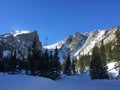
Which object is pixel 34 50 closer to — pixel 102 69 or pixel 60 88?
pixel 102 69

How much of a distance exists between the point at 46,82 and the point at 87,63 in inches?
3968

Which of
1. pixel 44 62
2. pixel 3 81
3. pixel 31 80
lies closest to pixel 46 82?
pixel 31 80

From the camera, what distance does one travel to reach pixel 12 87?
25125 millimetres

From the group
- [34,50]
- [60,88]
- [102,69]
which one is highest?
[34,50]

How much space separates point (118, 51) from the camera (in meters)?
44.8

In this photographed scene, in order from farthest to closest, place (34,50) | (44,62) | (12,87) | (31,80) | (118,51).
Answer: (44,62) < (34,50) < (118,51) < (31,80) < (12,87)

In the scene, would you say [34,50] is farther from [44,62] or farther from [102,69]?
[102,69]

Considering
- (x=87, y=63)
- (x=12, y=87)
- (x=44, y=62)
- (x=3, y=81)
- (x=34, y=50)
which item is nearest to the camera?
(x=12, y=87)

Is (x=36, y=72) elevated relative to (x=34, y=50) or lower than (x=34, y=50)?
lower

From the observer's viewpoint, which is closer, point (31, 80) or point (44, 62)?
point (31, 80)

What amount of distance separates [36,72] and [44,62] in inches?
162

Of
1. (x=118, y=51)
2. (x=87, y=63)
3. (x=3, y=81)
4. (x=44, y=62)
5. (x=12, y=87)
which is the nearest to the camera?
(x=12, y=87)

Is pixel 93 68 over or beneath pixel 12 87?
over

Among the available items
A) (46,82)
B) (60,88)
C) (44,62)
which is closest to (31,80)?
(46,82)
